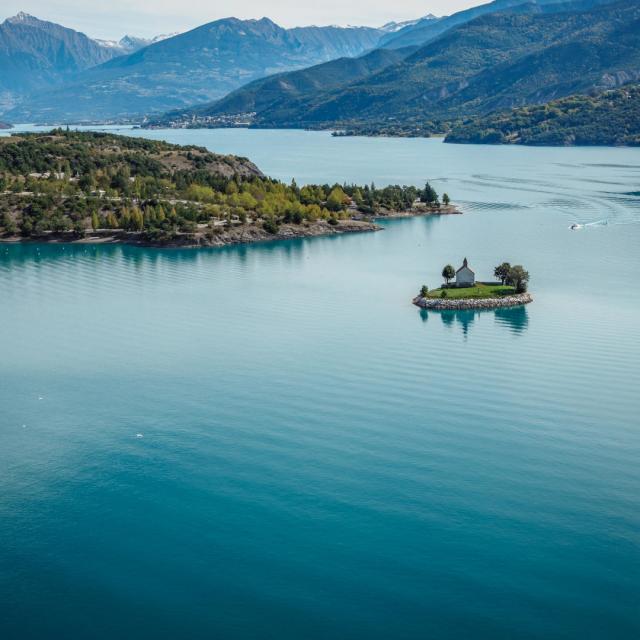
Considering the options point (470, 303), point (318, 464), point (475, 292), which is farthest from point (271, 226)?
point (318, 464)

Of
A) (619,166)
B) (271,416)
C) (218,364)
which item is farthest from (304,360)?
(619,166)

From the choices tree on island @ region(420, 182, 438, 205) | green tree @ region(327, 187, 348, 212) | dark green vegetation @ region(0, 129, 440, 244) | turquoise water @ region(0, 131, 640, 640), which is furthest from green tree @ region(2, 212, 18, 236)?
tree on island @ region(420, 182, 438, 205)

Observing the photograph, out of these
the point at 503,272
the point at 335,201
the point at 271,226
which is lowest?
the point at 503,272

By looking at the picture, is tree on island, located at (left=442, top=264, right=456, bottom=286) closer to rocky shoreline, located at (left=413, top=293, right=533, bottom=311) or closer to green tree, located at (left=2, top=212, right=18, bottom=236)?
rocky shoreline, located at (left=413, top=293, right=533, bottom=311)

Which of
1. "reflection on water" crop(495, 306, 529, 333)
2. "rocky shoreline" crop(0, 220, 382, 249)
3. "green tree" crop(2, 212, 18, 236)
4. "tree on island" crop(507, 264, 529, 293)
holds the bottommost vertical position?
"reflection on water" crop(495, 306, 529, 333)

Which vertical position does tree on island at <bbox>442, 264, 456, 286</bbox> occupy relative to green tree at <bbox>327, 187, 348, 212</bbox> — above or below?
below

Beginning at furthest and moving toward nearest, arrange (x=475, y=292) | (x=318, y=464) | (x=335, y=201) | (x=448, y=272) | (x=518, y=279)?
(x=335, y=201)
(x=448, y=272)
(x=518, y=279)
(x=475, y=292)
(x=318, y=464)

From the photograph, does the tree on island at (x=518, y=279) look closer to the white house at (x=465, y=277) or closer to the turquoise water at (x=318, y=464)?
the turquoise water at (x=318, y=464)

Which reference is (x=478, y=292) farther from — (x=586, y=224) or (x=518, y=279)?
(x=586, y=224)
